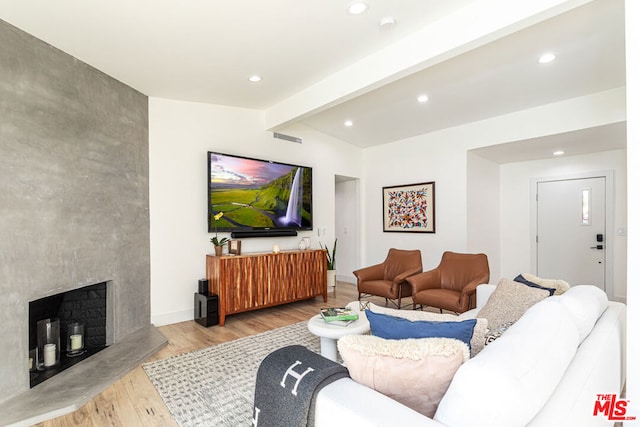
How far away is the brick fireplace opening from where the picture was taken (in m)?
2.81

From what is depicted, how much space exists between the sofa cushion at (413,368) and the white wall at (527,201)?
17.4 ft

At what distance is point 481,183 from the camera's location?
5371 millimetres

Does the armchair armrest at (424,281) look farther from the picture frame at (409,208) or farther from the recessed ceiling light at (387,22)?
the recessed ceiling light at (387,22)

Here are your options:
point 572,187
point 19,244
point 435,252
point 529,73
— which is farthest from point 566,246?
point 19,244

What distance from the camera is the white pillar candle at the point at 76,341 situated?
9.84 ft

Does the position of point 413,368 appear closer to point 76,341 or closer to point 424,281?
point 424,281

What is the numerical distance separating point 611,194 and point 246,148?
5282 millimetres

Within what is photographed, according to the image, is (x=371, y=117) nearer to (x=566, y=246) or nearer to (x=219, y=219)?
(x=219, y=219)

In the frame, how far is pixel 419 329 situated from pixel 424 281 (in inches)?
113

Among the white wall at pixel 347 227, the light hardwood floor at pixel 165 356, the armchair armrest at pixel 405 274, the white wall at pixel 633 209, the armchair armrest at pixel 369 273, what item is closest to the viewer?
the white wall at pixel 633 209

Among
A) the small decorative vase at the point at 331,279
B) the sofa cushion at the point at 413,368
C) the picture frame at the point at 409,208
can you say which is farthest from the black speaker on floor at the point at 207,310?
the picture frame at the point at 409,208

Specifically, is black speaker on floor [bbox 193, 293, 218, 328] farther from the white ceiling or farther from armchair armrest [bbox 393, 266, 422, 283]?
the white ceiling

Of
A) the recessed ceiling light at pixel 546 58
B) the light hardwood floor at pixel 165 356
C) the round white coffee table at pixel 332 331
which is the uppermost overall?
the recessed ceiling light at pixel 546 58

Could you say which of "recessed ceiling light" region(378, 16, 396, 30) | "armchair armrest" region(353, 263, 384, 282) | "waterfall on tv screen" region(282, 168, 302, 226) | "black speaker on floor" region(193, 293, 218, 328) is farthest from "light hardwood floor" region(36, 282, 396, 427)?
"recessed ceiling light" region(378, 16, 396, 30)
